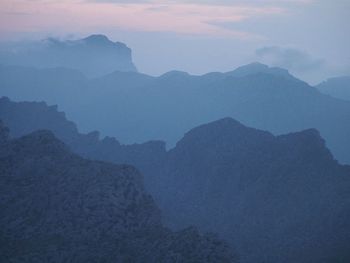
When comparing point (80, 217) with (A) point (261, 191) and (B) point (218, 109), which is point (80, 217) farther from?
(B) point (218, 109)

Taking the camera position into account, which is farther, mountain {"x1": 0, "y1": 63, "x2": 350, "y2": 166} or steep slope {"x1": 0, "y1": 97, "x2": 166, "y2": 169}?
mountain {"x1": 0, "y1": 63, "x2": 350, "y2": 166}

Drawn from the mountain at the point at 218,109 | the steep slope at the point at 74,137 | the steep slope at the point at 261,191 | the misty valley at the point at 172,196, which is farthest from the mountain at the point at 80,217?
the mountain at the point at 218,109

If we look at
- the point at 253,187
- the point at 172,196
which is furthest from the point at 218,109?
the point at 253,187

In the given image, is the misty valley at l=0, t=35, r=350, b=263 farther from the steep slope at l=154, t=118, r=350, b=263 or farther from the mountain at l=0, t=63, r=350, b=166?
the mountain at l=0, t=63, r=350, b=166

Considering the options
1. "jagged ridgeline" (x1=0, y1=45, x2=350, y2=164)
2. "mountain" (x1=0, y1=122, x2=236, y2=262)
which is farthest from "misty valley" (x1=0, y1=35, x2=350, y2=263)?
"jagged ridgeline" (x1=0, y1=45, x2=350, y2=164)

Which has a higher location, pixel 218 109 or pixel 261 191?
pixel 261 191

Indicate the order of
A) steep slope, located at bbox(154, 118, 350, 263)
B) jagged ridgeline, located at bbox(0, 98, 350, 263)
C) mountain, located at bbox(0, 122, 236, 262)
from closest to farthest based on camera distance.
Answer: mountain, located at bbox(0, 122, 236, 262)
steep slope, located at bbox(154, 118, 350, 263)
jagged ridgeline, located at bbox(0, 98, 350, 263)
